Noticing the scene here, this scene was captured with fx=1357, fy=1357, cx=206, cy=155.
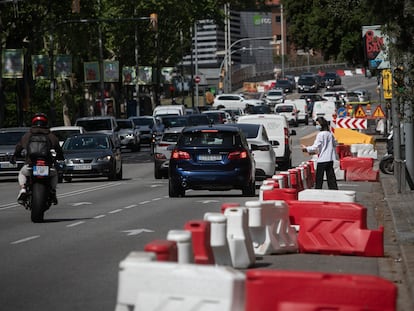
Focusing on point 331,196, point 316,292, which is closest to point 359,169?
point 331,196

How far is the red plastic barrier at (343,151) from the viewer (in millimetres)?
42281

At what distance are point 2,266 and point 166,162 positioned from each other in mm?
23601

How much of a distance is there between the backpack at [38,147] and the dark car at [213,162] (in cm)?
669

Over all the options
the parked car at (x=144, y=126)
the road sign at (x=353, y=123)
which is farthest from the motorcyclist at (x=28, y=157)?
the parked car at (x=144, y=126)

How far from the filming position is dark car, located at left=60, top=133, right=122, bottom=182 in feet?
122

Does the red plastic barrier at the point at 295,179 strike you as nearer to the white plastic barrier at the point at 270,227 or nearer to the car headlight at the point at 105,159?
the white plastic barrier at the point at 270,227

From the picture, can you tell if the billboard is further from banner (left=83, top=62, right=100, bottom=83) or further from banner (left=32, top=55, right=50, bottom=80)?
banner (left=83, top=62, right=100, bottom=83)

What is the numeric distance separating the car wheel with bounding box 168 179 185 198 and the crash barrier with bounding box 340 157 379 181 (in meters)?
9.21

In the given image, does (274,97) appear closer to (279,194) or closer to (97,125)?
(97,125)

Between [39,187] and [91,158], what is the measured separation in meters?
16.1

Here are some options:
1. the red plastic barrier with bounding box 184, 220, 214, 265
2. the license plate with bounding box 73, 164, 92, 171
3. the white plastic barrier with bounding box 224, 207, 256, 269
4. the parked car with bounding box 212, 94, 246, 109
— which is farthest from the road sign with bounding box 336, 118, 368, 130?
the parked car with bounding box 212, 94, 246, 109

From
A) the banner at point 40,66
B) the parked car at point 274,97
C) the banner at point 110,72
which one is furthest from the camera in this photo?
the parked car at point 274,97

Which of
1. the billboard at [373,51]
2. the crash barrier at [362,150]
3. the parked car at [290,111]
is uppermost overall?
the billboard at [373,51]

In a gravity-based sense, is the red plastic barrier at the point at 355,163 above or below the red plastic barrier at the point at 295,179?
below
